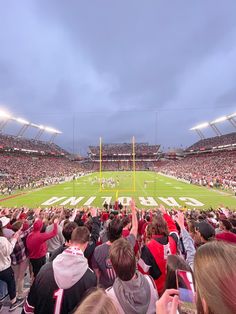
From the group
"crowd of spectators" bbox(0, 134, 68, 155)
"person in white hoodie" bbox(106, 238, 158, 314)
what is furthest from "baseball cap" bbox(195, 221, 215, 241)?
"crowd of spectators" bbox(0, 134, 68, 155)

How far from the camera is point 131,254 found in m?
2.35

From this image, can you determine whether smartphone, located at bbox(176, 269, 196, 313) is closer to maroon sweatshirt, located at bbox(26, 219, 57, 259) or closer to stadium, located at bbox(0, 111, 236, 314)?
stadium, located at bbox(0, 111, 236, 314)

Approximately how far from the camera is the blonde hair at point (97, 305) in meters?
1.24

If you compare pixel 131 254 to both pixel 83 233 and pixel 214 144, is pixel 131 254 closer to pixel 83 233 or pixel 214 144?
pixel 83 233

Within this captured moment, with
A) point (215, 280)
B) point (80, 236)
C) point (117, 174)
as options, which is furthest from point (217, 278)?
point (117, 174)

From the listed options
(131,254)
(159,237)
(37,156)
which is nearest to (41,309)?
(131,254)

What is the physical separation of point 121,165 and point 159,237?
90764 millimetres

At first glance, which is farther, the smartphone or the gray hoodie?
the gray hoodie

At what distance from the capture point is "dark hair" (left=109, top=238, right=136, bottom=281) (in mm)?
2215

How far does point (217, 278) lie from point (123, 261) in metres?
1.21

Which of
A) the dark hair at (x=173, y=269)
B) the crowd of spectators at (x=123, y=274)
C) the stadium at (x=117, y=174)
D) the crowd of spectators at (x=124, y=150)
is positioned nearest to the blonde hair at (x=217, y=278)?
the crowd of spectators at (x=123, y=274)

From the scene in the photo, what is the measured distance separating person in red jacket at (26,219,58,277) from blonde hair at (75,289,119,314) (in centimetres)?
388

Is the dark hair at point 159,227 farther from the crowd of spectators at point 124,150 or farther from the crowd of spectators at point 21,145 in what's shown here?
the crowd of spectators at point 124,150

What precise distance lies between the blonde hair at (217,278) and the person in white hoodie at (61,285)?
147cm
